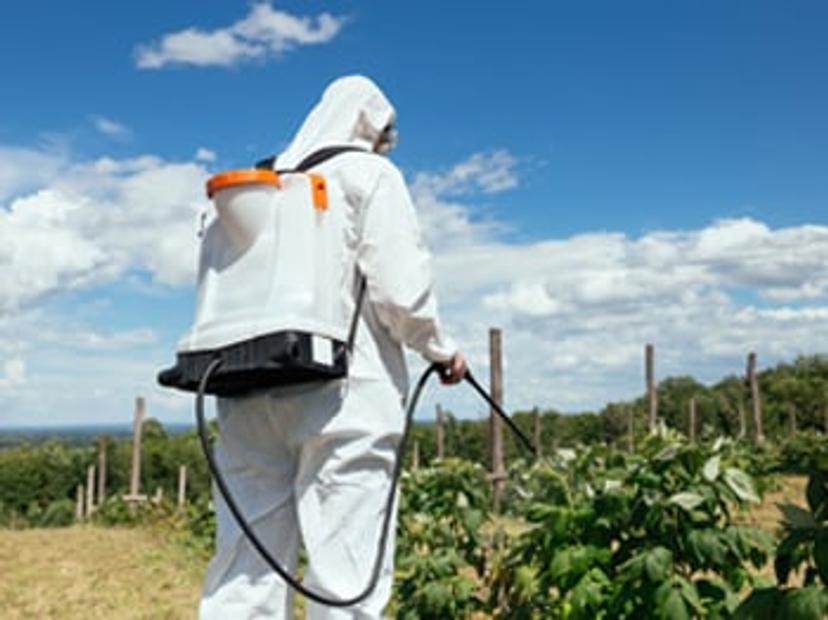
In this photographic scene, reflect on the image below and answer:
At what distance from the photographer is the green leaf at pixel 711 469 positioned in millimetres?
2518

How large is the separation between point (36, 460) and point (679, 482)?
4040 centimetres

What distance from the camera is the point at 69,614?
6.04 meters

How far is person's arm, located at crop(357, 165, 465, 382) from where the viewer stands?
223 centimetres

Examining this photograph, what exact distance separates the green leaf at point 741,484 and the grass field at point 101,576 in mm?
288

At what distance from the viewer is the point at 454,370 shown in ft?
8.02

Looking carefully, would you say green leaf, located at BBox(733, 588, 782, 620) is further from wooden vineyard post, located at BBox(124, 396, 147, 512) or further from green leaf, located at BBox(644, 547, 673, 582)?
wooden vineyard post, located at BBox(124, 396, 147, 512)

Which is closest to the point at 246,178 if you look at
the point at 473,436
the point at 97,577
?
the point at 97,577

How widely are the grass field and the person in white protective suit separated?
1.17 metres

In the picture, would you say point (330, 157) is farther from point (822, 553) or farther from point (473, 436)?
point (473, 436)

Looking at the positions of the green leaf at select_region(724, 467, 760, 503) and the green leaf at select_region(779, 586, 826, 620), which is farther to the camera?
the green leaf at select_region(724, 467, 760, 503)

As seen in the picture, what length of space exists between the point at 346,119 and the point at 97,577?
6674mm

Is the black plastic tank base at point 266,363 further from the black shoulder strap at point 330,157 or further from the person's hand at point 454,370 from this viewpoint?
the person's hand at point 454,370

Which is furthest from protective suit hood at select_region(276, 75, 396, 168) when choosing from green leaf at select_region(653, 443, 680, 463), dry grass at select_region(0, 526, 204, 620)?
dry grass at select_region(0, 526, 204, 620)

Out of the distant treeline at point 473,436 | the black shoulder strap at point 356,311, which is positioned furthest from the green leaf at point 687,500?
the distant treeline at point 473,436
